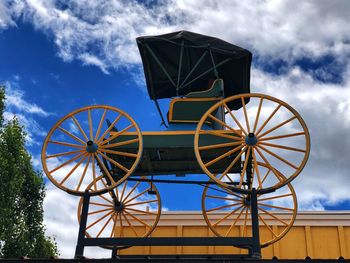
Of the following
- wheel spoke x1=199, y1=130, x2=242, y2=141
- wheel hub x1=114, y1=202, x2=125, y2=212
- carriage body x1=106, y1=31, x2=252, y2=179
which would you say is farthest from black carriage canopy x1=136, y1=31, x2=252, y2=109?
wheel hub x1=114, y1=202, x2=125, y2=212

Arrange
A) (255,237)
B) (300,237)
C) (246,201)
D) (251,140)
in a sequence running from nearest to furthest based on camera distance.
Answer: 1. (255,237)
2. (251,140)
3. (246,201)
4. (300,237)

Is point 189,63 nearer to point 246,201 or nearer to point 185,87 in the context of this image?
point 185,87

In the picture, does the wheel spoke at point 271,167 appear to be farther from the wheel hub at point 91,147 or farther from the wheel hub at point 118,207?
the wheel hub at point 118,207

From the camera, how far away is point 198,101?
8.82m

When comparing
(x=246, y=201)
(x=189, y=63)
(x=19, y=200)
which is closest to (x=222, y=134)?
(x=189, y=63)

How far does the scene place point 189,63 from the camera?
9922mm

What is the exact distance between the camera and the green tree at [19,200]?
17.6 m

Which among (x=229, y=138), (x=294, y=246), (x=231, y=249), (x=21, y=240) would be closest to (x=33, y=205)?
(x=21, y=240)

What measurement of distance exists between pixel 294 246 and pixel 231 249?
163 cm

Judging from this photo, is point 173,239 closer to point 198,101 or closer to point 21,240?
point 198,101

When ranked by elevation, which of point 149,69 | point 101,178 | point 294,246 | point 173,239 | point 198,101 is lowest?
point 173,239

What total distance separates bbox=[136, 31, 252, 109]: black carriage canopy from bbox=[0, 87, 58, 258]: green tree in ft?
32.0

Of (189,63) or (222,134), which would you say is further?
(189,63)

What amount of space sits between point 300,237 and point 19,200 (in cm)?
1270
